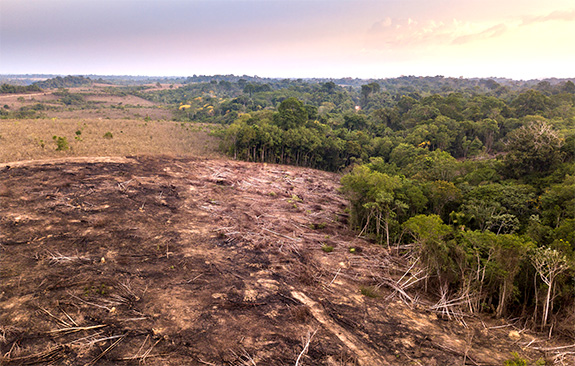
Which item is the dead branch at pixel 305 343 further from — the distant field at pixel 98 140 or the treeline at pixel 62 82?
the treeline at pixel 62 82

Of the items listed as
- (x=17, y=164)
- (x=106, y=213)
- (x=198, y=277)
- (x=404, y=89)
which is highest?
(x=404, y=89)

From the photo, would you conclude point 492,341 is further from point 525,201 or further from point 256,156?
point 256,156

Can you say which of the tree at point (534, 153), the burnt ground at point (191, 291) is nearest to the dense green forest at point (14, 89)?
the burnt ground at point (191, 291)

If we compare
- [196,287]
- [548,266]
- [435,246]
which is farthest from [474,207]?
[196,287]

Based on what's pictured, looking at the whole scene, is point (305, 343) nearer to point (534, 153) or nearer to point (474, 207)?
point (474, 207)

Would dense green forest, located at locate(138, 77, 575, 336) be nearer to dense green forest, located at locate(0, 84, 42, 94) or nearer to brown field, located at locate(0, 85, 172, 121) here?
brown field, located at locate(0, 85, 172, 121)

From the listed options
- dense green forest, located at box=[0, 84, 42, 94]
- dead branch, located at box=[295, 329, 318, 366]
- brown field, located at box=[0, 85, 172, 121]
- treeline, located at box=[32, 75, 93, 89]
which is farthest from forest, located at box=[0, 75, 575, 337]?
treeline, located at box=[32, 75, 93, 89]

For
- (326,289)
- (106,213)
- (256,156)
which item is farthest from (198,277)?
(256,156)
